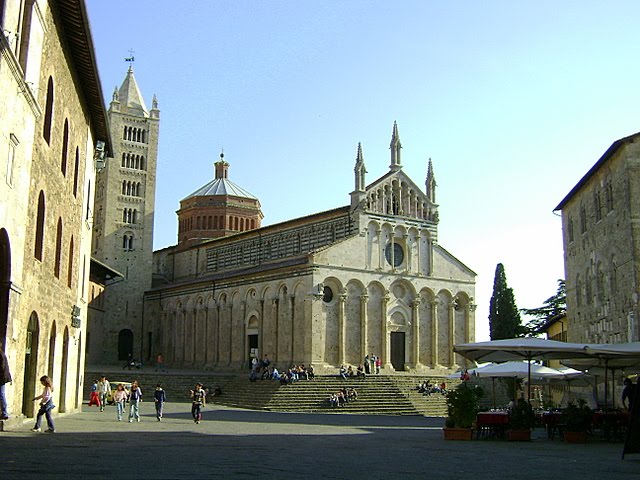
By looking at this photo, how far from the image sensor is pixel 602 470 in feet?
41.2

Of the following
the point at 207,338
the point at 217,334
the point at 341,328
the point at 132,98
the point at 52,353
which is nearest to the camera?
the point at 52,353

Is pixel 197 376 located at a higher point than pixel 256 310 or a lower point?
lower

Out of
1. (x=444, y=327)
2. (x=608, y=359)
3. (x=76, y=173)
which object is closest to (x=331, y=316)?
(x=444, y=327)

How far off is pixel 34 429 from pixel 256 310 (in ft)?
110

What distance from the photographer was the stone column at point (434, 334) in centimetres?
5105

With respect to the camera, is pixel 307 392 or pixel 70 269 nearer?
pixel 70 269

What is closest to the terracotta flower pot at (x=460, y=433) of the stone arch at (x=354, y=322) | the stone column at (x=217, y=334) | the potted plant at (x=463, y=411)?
the potted plant at (x=463, y=411)

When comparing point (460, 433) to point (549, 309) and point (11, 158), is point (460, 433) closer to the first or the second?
point (11, 158)

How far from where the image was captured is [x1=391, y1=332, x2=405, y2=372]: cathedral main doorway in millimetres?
49844

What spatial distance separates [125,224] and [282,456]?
50905mm

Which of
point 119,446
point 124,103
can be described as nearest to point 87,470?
point 119,446

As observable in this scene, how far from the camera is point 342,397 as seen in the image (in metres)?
Result: 38.4

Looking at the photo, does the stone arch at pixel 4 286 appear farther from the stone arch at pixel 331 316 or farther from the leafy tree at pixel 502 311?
the leafy tree at pixel 502 311

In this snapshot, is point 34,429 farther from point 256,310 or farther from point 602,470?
point 256,310
